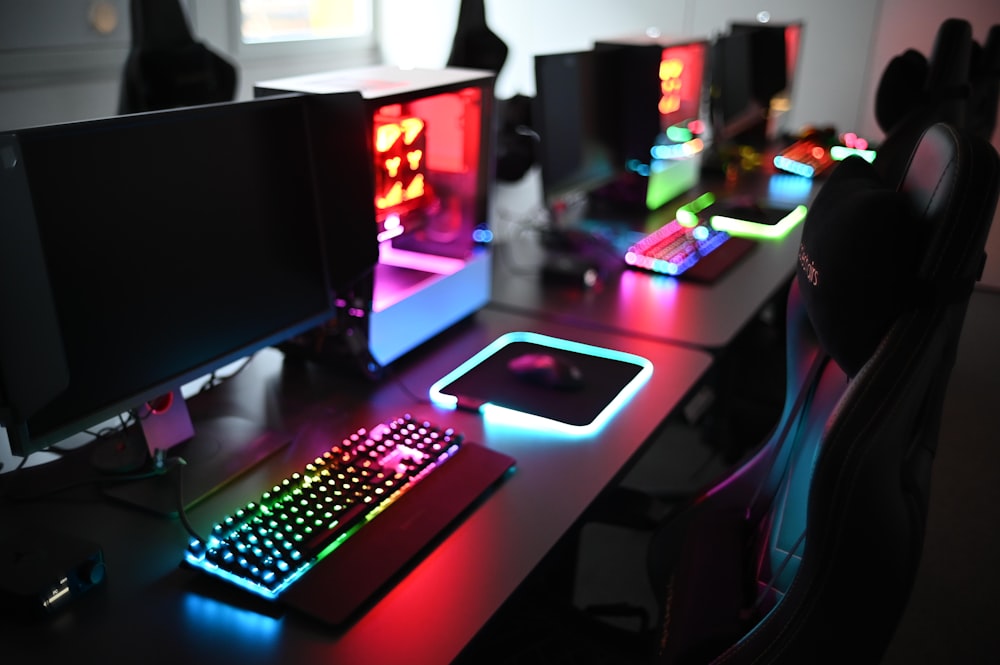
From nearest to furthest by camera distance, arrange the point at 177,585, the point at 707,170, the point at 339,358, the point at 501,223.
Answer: the point at 177,585, the point at 339,358, the point at 501,223, the point at 707,170

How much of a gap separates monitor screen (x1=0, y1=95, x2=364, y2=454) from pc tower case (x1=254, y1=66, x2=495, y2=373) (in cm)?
13

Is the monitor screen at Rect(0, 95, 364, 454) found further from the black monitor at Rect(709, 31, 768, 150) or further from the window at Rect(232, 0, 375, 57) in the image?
the window at Rect(232, 0, 375, 57)

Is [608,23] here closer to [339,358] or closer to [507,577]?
[339,358]

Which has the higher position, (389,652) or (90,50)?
(90,50)

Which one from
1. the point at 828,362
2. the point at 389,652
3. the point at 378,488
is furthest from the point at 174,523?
the point at 828,362

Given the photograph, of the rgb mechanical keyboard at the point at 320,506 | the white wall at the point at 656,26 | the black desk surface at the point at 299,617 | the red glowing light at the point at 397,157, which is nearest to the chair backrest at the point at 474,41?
the red glowing light at the point at 397,157

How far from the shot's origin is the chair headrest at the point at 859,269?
81 cm

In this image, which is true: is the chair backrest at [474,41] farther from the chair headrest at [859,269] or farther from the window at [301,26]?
the window at [301,26]

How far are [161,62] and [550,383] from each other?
1.86 metres

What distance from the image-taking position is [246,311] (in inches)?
49.7

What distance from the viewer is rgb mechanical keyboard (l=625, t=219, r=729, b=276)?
Answer: 6.94 ft

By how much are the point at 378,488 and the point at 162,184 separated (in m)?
0.48

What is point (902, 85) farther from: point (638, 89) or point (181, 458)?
point (181, 458)

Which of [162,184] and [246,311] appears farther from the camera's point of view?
[246,311]
